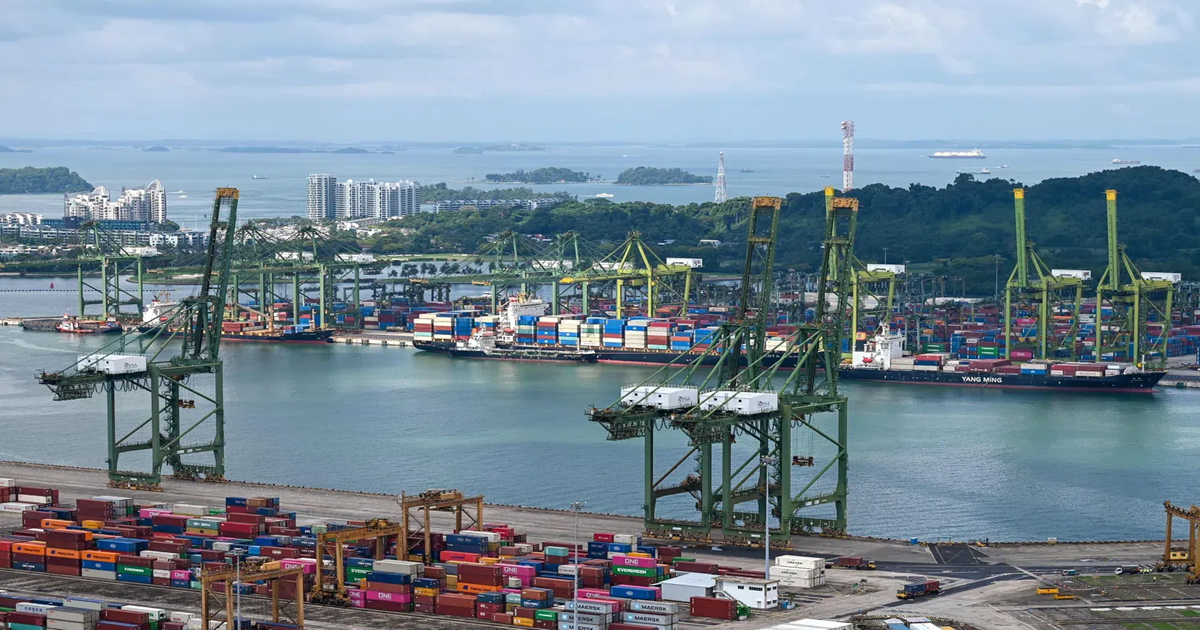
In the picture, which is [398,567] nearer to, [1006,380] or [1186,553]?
[1186,553]

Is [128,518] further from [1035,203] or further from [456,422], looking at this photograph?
[1035,203]

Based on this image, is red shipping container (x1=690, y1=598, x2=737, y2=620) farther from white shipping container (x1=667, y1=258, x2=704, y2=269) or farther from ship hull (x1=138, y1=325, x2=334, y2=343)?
white shipping container (x1=667, y1=258, x2=704, y2=269)

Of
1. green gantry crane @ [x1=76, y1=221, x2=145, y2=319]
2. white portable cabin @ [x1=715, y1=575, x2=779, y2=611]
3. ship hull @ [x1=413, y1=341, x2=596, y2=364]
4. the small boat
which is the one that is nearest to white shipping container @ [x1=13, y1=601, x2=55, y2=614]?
white portable cabin @ [x1=715, y1=575, x2=779, y2=611]

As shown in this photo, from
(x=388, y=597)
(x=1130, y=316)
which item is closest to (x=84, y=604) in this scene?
(x=388, y=597)

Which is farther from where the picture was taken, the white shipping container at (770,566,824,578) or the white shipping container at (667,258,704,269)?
the white shipping container at (667,258,704,269)

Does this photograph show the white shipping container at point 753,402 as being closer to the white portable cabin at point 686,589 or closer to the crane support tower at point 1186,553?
the white portable cabin at point 686,589

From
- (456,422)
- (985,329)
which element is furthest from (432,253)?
(456,422)
